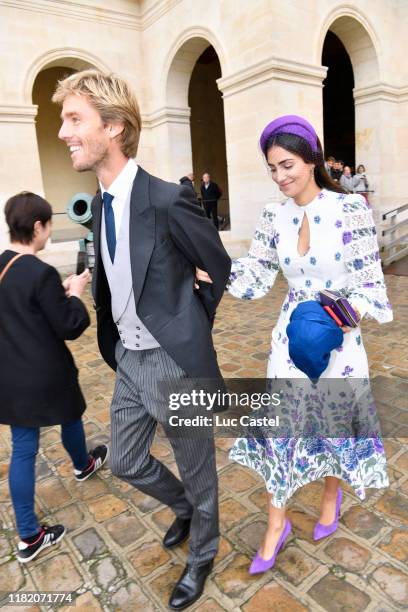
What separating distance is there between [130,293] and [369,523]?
1810 millimetres

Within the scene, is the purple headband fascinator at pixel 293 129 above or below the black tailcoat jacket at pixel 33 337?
above

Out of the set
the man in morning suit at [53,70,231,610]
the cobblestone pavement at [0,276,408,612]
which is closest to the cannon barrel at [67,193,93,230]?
the cobblestone pavement at [0,276,408,612]

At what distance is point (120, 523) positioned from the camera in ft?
8.30

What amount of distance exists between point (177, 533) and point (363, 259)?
1656 mm

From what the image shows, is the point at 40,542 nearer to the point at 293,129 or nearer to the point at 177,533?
the point at 177,533

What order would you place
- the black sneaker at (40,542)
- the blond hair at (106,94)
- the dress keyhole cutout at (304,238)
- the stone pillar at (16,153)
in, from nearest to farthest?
1. the blond hair at (106,94)
2. the dress keyhole cutout at (304,238)
3. the black sneaker at (40,542)
4. the stone pillar at (16,153)

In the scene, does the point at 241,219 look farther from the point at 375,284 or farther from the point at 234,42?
the point at 375,284

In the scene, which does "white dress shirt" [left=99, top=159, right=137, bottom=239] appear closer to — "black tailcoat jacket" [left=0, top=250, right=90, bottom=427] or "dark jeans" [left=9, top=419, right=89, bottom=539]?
"black tailcoat jacket" [left=0, top=250, right=90, bottom=427]

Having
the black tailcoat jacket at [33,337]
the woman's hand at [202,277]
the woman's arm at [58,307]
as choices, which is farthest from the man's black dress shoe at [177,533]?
the woman's hand at [202,277]

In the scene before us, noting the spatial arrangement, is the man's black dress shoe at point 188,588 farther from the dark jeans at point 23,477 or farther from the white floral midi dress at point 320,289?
the dark jeans at point 23,477

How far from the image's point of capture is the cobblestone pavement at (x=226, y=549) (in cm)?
200

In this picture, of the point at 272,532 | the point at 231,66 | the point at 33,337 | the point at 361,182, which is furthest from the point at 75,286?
the point at 361,182

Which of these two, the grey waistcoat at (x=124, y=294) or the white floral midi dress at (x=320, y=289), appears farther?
the white floral midi dress at (x=320, y=289)

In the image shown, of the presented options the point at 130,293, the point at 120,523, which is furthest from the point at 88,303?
the point at 130,293
